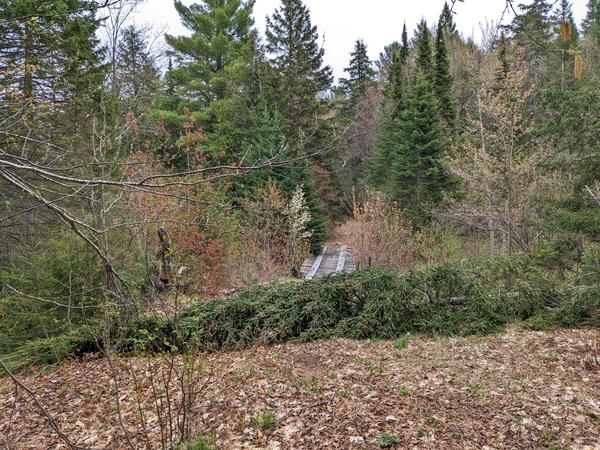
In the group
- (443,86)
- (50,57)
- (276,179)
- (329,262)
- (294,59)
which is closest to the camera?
(50,57)

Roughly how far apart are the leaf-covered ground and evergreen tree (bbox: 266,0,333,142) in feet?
48.9

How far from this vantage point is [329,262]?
16.7m

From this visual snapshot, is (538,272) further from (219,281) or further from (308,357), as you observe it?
(219,281)

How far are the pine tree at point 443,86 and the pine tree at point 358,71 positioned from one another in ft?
34.2

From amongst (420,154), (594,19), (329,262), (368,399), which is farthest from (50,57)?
(594,19)

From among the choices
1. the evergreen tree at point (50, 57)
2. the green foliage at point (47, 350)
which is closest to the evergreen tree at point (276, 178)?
the evergreen tree at point (50, 57)

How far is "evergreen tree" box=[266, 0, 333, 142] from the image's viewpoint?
1888cm

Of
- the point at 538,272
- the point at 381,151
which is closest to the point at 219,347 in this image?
the point at 538,272

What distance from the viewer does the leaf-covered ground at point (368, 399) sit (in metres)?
3.38

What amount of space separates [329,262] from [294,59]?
10.3 m

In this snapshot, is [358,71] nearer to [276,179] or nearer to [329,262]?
[276,179]

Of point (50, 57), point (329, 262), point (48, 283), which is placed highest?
point (50, 57)

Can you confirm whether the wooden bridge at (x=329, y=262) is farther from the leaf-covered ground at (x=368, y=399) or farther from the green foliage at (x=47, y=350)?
the leaf-covered ground at (x=368, y=399)

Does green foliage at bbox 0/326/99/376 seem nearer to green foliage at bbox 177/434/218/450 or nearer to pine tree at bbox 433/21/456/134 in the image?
green foliage at bbox 177/434/218/450
